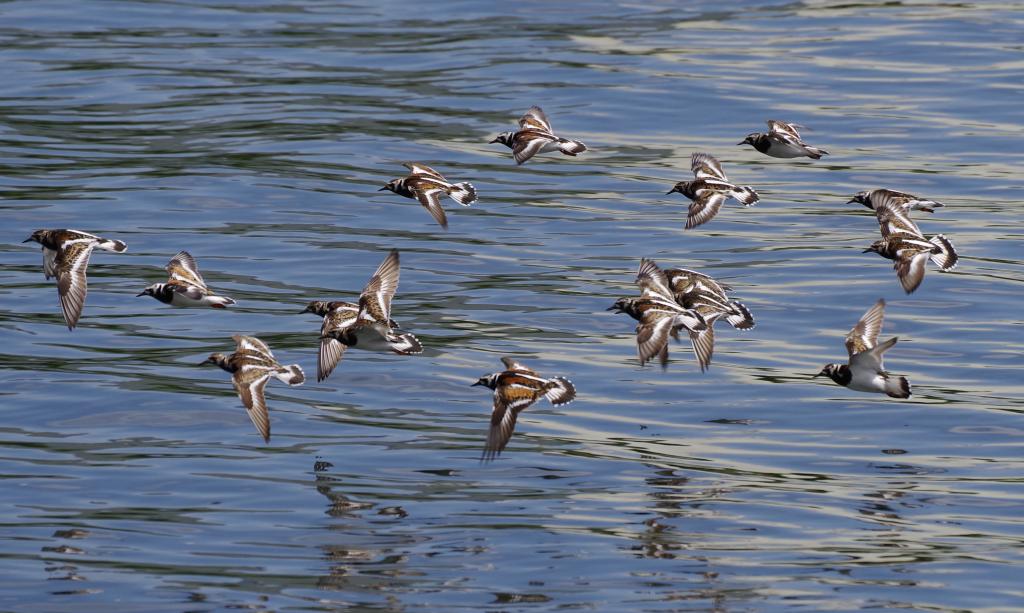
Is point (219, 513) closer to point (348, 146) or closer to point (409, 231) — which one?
point (409, 231)

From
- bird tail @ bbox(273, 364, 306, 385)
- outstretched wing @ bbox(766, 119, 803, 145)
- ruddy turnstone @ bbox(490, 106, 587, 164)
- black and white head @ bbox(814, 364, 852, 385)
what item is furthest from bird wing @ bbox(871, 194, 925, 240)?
bird tail @ bbox(273, 364, 306, 385)

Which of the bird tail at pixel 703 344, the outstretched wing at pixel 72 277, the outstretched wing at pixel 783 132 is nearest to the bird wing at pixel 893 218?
the outstretched wing at pixel 783 132

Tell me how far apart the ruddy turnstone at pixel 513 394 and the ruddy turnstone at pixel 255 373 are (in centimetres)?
177

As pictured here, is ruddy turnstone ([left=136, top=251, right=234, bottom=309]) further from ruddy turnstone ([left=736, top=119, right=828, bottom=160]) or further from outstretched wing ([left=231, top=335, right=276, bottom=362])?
ruddy turnstone ([left=736, top=119, right=828, bottom=160])

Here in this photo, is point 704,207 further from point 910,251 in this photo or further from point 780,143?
point 910,251

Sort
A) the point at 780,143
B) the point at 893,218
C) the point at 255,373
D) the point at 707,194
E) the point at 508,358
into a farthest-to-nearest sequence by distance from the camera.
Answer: the point at 780,143
the point at 707,194
the point at 893,218
the point at 508,358
the point at 255,373

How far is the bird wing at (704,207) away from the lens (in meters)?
19.0

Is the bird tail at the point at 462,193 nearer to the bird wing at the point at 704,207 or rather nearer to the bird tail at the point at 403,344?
the bird wing at the point at 704,207

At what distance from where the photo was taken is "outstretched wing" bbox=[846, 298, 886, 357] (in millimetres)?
17328

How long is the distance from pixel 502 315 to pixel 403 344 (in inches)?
215

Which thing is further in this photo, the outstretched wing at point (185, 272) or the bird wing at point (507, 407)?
the outstretched wing at point (185, 272)

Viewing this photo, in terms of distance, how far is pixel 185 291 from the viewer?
17.7 meters

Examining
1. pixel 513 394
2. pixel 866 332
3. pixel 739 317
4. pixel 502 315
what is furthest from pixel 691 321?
pixel 502 315

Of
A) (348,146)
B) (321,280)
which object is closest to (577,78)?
(348,146)
